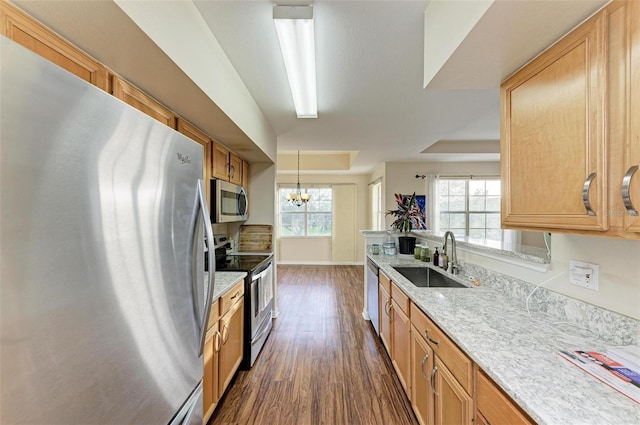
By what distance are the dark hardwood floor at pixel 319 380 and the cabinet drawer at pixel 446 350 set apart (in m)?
0.80

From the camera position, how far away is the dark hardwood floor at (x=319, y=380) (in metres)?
1.81

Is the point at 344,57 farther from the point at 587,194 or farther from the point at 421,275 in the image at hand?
the point at 421,275

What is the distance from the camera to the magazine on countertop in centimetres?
79

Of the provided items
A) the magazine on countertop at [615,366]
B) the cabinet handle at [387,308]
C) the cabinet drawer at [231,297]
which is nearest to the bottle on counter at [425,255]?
the cabinet handle at [387,308]

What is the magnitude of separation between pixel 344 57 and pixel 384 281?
6.23ft

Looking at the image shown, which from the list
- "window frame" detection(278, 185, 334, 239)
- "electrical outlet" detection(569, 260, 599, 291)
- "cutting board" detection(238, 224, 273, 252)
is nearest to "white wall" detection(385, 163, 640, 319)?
"electrical outlet" detection(569, 260, 599, 291)

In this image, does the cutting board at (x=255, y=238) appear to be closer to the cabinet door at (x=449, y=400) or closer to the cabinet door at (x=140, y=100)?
the cabinet door at (x=140, y=100)

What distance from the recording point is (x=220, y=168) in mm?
2498

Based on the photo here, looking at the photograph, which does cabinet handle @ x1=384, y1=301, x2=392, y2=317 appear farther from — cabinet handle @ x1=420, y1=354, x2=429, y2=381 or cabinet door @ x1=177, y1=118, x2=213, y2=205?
cabinet door @ x1=177, y1=118, x2=213, y2=205

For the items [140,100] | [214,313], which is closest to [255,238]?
[214,313]

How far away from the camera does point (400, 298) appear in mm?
1945

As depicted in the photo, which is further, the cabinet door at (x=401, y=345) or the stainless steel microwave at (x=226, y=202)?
the stainless steel microwave at (x=226, y=202)

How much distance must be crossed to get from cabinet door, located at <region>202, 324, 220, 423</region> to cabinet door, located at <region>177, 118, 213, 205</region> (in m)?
1.02

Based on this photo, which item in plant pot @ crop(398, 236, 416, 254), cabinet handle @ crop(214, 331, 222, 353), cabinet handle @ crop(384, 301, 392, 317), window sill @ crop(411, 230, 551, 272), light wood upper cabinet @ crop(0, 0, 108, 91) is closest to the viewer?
light wood upper cabinet @ crop(0, 0, 108, 91)
